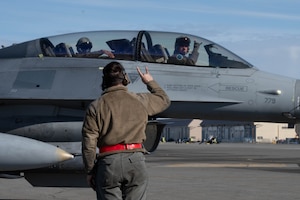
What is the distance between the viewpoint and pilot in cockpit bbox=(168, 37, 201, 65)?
10.5 m

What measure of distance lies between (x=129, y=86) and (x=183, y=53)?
1.22m

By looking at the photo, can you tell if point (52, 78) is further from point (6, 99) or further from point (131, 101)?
point (131, 101)

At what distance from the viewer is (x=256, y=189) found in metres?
12.7

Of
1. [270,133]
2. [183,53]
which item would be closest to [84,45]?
[183,53]

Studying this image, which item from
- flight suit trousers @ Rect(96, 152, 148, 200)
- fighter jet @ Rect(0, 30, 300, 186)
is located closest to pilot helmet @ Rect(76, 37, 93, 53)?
fighter jet @ Rect(0, 30, 300, 186)

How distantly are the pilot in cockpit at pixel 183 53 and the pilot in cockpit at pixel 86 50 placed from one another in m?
1.07

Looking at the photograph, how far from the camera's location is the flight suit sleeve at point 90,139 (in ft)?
18.6

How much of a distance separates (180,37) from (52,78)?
2.34 m

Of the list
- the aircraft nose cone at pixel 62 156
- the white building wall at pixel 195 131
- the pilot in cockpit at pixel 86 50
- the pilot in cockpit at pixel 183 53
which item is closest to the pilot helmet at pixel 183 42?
the pilot in cockpit at pixel 183 53

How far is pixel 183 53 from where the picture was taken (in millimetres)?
10609

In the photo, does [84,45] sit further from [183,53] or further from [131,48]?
[183,53]

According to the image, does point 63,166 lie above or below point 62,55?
below

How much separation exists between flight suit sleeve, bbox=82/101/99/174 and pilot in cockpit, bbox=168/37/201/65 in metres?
A: 4.88

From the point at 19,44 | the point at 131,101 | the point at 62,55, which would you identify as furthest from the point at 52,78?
the point at 131,101
